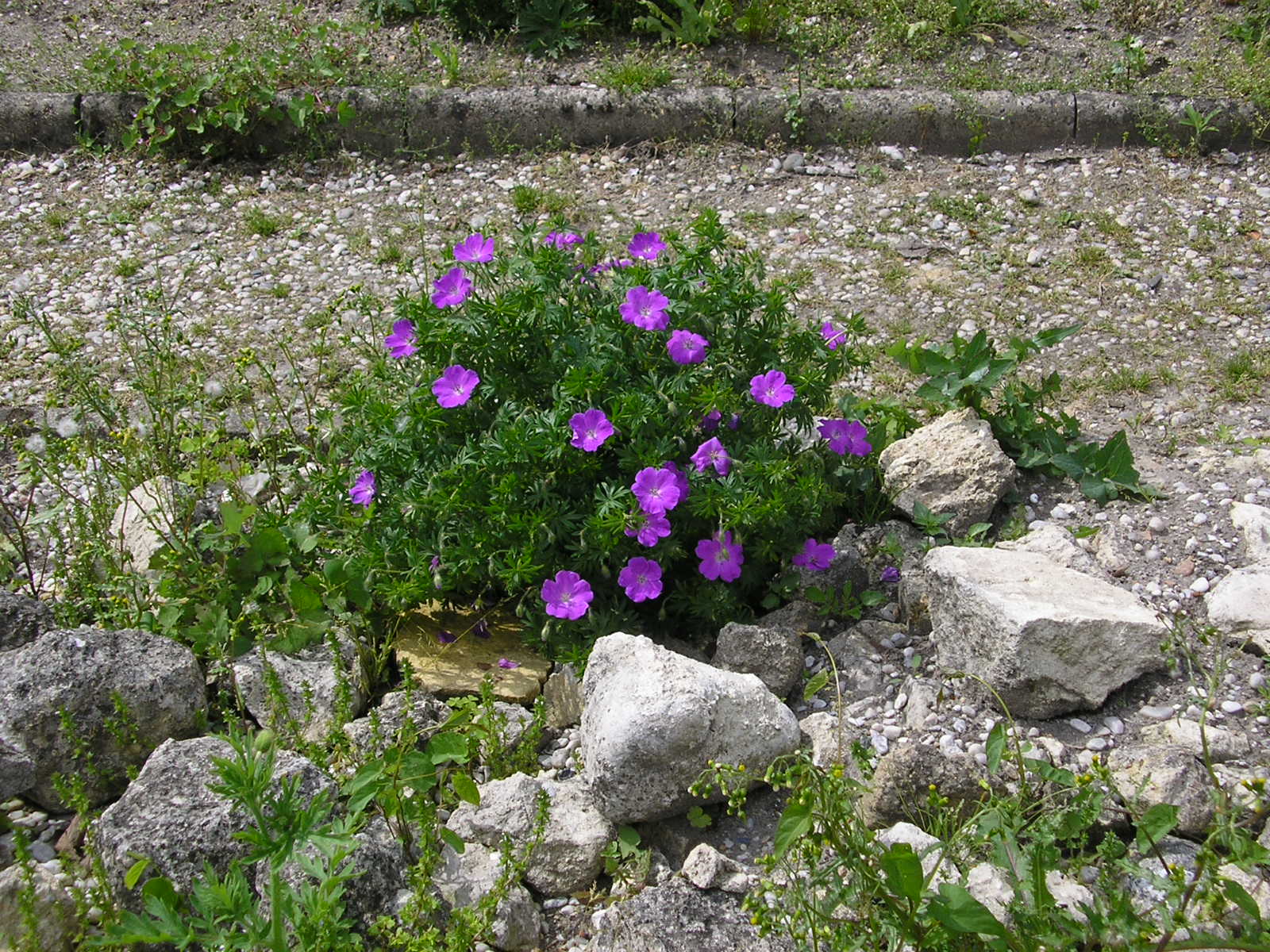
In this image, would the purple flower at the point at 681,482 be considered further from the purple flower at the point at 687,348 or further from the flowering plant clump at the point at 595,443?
the purple flower at the point at 687,348

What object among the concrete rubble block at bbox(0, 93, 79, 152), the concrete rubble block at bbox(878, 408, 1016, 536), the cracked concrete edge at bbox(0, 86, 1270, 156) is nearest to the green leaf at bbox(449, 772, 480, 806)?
the concrete rubble block at bbox(878, 408, 1016, 536)

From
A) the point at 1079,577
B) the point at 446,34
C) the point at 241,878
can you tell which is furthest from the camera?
the point at 446,34

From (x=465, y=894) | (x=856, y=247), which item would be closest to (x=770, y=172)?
(x=856, y=247)

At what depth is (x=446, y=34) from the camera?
638 centimetres

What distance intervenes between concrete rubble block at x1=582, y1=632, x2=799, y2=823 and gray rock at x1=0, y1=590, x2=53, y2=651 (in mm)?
1524

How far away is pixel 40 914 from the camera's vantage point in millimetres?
2252

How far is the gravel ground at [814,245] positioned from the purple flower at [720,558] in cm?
141

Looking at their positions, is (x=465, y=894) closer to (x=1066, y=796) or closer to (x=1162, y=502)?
(x=1066, y=796)

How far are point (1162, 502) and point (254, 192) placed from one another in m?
4.43

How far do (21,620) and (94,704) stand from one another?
48 centimetres

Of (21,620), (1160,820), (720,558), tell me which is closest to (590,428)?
(720,558)

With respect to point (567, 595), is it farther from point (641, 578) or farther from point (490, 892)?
point (490, 892)

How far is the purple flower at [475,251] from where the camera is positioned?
3.06m

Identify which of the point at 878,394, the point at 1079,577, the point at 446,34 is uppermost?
the point at 446,34
